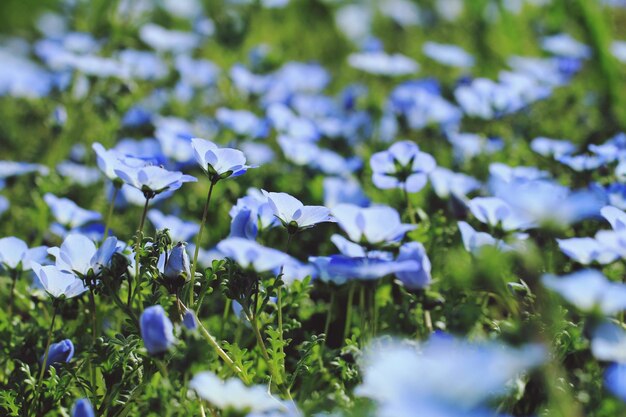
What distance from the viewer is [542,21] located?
387 cm

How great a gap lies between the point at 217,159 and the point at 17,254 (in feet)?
1.62

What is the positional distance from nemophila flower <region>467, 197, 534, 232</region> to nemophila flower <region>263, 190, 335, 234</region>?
13.3 inches

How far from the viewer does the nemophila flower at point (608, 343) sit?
37.6 inches

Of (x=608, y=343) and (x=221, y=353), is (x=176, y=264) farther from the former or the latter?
(x=608, y=343)

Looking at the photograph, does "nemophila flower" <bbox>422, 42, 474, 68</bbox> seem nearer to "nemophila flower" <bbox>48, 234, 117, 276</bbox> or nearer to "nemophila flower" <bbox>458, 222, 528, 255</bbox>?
"nemophila flower" <bbox>458, 222, 528, 255</bbox>

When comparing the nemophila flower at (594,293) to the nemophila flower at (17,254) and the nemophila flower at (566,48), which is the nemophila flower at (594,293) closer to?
the nemophila flower at (17,254)

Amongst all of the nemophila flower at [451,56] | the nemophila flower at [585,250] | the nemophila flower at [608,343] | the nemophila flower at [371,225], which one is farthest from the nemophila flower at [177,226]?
the nemophila flower at [451,56]

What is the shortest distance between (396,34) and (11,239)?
324cm

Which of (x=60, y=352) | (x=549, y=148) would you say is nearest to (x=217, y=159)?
(x=60, y=352)

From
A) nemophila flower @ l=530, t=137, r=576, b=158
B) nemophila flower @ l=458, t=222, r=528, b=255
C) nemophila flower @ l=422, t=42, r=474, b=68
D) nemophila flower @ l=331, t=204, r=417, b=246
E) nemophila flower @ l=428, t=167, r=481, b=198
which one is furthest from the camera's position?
nemophila flower @ l=422, t=42, r=474, b=68

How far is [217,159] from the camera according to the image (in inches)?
46.1

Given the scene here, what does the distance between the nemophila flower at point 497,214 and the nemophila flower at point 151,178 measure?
21.1 inches

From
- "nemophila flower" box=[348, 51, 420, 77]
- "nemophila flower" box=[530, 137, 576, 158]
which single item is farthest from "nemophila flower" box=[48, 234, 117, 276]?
"nemophila flower" box=[348, 51, 420, 77]

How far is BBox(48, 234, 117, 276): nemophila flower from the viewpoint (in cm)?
112
